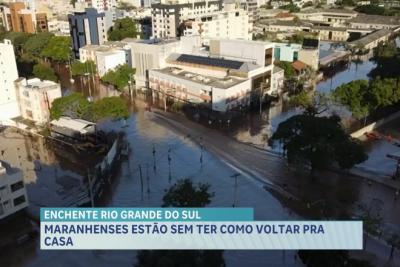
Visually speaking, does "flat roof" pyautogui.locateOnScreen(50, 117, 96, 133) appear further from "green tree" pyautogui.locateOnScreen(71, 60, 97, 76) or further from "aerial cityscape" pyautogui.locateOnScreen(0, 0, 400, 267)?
"green tree" pyautogui.locateOnScreen(71, 60, 97, 76)

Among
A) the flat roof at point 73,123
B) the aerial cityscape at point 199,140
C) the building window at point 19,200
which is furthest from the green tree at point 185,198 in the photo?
the flat roof at point 73,123

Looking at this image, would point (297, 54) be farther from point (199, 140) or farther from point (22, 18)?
point (22, 18)

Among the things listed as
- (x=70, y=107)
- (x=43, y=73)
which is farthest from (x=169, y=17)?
(x=70, y=107)

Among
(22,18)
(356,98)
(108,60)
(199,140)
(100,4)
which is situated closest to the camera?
(199,140)

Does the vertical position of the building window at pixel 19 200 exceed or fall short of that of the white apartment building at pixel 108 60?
it falls short

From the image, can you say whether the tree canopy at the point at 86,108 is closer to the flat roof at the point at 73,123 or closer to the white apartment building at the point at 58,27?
the flat roof at the point at 73,123

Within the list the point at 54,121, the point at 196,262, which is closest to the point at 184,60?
the point at 54,121

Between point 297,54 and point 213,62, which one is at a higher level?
point 213,62
